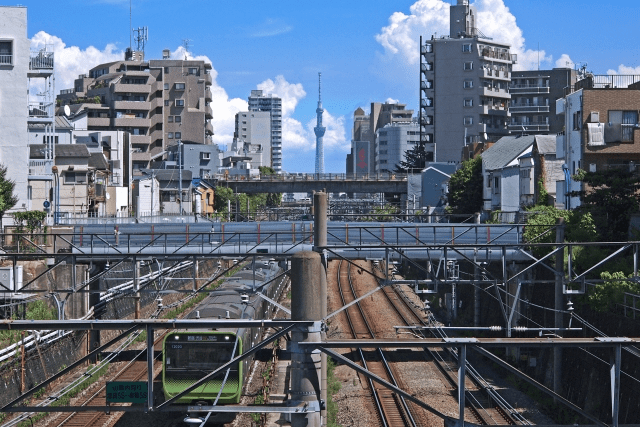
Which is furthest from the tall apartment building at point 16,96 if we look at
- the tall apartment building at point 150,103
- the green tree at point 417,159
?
the green tree at point 417,159

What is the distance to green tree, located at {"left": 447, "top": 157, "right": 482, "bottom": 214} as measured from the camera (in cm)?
5434

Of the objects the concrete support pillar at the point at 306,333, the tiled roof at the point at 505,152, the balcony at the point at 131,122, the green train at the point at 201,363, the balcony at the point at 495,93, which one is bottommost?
Result: the green train at the point at 201,363

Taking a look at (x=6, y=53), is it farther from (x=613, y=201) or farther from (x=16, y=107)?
(x=613, y=201)

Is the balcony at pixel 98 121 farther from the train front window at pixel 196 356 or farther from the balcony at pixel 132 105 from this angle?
the train front window at pixel 196 356

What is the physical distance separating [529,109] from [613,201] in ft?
192

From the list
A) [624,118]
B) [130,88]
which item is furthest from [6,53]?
[130,88]

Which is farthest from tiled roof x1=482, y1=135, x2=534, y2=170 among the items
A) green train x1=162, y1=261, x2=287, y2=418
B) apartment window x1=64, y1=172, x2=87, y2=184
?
green train x1=162, y1=261, x2=287, y2=418

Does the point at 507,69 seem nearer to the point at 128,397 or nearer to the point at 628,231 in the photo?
the point at 628,231

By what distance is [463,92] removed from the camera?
268 feet

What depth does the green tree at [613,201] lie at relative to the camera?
25656mm

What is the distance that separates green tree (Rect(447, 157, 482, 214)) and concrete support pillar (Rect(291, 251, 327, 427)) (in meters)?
48.0

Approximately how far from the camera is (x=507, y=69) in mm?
84125

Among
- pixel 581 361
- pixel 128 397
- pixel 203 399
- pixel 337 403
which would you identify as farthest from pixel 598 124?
pixel 128 397

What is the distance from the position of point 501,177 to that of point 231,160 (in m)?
71.3
